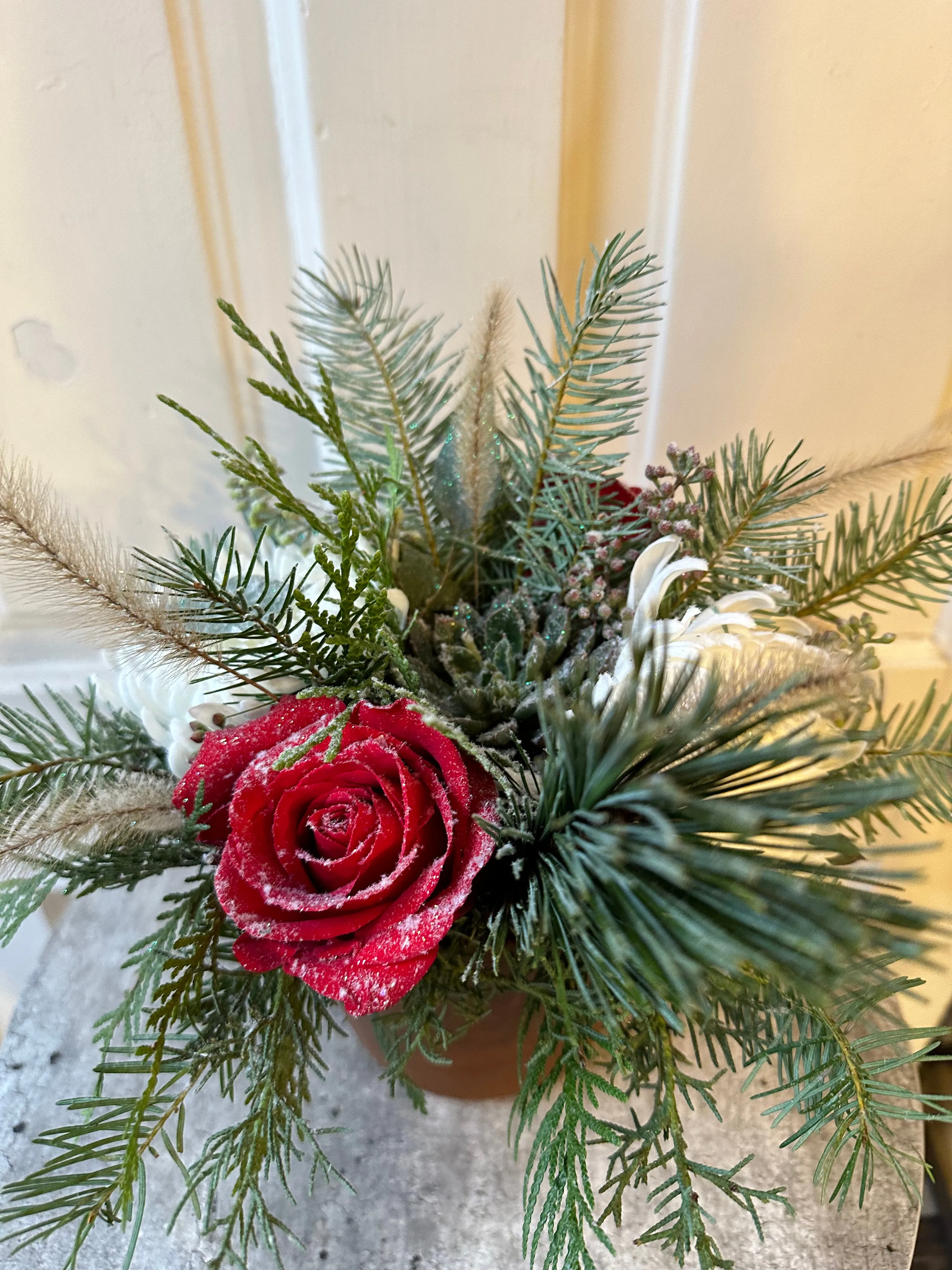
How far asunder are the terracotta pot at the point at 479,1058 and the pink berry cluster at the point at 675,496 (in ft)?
0.79

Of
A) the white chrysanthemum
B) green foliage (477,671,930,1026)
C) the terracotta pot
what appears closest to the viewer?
green foliage (477,671,930,1026)

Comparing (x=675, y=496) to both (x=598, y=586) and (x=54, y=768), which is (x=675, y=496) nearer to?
(x=598, y=586)

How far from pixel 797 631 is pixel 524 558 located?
0.46ft

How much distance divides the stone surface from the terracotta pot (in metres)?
0.02

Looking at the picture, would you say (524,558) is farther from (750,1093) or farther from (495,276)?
(750,1093)

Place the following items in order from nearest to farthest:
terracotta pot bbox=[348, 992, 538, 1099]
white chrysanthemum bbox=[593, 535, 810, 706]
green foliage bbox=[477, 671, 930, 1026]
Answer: green foliage bbox=[477, 671, 930, 1026], white chrysanthemum bbox=[593, 535, 810, 706], terracotta pot bbox=[348, 992, 538, 1099]

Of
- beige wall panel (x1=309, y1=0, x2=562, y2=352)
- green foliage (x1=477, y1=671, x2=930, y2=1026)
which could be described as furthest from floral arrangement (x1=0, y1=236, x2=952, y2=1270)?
beige wall panel (x1=309, y1=0, x2=562, y2=352)

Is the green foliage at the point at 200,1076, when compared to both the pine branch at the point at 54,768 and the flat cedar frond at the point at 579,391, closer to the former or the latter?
the pine branch at the point at 54,768

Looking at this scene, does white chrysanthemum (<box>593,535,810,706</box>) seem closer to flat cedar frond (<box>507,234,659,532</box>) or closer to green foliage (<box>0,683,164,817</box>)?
flat cedar frond (<box>507,234,659,532</box>)

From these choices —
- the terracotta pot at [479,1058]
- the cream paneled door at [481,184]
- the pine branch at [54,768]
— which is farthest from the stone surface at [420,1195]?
the cream paneled door at [481,184]

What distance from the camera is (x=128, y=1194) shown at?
10.9 inches

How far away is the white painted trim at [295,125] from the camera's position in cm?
48

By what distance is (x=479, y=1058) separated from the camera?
1.45 feet

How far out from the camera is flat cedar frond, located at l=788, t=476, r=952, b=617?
395mm
